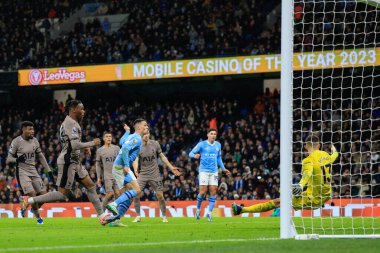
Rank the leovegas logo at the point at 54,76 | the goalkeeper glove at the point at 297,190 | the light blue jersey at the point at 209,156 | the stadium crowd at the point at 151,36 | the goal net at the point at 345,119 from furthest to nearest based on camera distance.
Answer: the leovegas logo at the point at 54,76, the stadium crowd at the point at 151,36, the goal net at the point at 345,119, the light blue jersey at the point at 209,156, the goalkeeper glove at the point at 297,190

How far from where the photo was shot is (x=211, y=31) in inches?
1378

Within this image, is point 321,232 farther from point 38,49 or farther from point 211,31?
point 38,49

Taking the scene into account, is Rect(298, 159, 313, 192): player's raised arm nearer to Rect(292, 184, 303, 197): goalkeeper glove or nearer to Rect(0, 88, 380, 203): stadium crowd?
Rect(292, 184, 303, 197): goalkeeper glove

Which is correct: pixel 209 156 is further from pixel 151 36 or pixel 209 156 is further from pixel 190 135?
pixel 151 36

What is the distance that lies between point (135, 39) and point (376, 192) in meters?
14.7

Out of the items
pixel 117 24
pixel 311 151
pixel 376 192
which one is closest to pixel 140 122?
pixel 311 151

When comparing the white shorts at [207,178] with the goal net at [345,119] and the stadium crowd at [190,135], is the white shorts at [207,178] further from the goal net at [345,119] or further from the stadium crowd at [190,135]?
the stadium crowd at [190,135]

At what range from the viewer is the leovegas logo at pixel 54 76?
36.2 meters

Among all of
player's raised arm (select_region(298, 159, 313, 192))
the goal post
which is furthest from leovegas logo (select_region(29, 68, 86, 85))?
the goal post

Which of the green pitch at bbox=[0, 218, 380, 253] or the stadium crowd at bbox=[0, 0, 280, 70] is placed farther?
the stadium crowd at bbox=[0, 0, 280, 70]

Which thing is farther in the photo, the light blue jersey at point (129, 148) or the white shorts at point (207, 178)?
the white shorts at point (207, 178)

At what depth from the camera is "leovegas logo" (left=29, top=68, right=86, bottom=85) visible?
36.2 meters

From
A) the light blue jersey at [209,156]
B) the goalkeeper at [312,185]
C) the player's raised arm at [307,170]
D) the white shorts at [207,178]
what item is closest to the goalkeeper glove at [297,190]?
the goalkeeper at [312,185]

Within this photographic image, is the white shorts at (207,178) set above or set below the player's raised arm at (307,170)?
below
